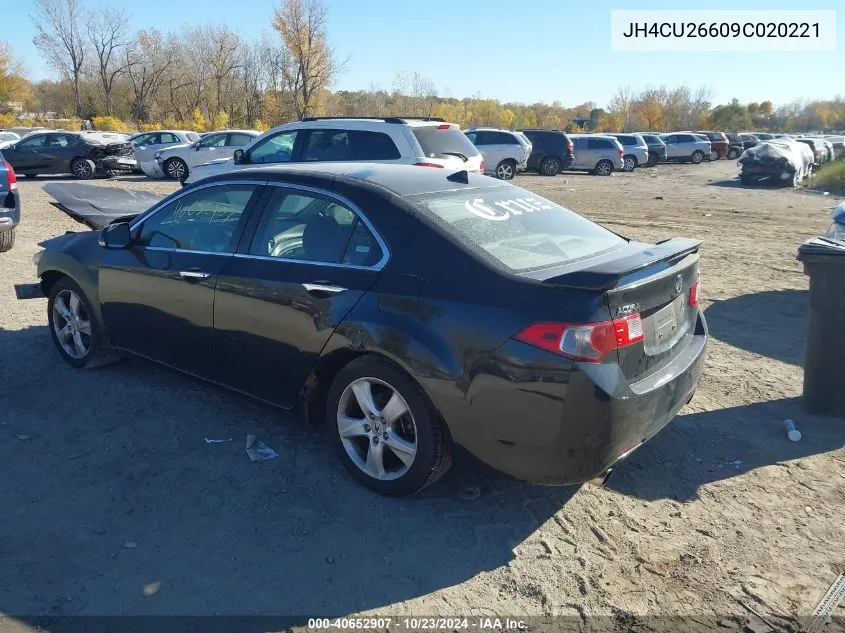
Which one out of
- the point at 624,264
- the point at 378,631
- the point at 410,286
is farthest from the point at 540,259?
the point at 378,631

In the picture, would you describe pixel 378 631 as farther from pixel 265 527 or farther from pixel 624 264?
pixel 624 264

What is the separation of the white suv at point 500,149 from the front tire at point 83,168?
42.1 ft

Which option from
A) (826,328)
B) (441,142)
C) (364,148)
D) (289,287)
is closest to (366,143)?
(364,148)

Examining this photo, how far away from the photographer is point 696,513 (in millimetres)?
3564

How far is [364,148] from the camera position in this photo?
9.91 meters

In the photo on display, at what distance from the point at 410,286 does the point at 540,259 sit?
69 centimetres

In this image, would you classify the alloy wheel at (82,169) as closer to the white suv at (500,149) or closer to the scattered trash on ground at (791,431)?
the white suv at (500,149)

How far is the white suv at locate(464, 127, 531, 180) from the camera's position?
25.4 meters

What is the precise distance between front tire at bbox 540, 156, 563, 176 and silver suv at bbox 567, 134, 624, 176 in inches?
67.9

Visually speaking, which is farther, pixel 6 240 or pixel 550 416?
pixel 6 240

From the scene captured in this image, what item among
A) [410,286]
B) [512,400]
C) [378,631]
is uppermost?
[410,286]

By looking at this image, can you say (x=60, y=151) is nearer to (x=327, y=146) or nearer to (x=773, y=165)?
(x=327, y=146)

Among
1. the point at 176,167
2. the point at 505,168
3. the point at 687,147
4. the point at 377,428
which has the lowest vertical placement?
the point at 377,428

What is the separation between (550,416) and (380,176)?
1.76m
